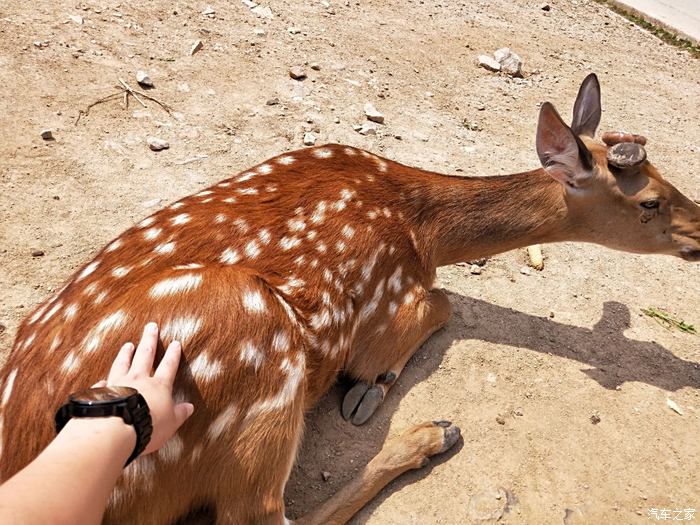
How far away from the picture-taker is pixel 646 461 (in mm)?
3273

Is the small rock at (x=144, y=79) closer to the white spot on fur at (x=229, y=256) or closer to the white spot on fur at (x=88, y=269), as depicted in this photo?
the white spot on fur at (x=88, y=269)

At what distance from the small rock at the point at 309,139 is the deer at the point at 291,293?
4.53ft

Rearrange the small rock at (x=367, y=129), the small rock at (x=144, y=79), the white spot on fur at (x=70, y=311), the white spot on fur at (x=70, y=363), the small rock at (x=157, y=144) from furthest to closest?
the small rock at (x=367, y=129) < the small rock at (x=144, y=79) < the small rock at (x=157, y=144) < the white spot on fur at (x=70, y=311) < the white spot on fur at (x=70, y=363)

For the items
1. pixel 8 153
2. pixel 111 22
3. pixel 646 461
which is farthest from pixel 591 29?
pixel 8 153

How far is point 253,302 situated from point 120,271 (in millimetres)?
593

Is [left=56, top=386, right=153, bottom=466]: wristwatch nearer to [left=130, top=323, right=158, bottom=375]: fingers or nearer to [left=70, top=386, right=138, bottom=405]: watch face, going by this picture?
[left=70, top=386, right=138, bottom=405]: watch face

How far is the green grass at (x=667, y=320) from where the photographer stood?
4125mm

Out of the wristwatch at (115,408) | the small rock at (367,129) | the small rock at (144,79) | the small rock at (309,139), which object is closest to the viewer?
the wristwatch at (115,408)

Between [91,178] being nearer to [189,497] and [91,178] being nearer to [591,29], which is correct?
[189,497]

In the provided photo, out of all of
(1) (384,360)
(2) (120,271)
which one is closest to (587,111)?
(1) (384,360)

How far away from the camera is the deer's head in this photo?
3391mm

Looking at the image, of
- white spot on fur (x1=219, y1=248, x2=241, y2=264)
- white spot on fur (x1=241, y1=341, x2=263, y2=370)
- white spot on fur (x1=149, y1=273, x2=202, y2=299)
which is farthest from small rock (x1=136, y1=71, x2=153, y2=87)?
white spot on fur (x1=241, y1=341, x2=263, y2=370)

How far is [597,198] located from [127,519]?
2959 millimetres

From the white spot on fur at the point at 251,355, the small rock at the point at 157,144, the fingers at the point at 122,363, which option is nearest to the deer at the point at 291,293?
the white spot on fur at the point at 251,355
